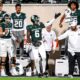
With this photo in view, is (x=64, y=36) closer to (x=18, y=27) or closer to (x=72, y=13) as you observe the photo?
(x=72, y=13)

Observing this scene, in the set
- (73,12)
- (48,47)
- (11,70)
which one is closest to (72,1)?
(73,12)

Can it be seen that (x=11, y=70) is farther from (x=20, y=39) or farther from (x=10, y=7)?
(x=10, y=7)

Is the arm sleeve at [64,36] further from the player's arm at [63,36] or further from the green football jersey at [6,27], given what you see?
the green football jersey at [6,27]

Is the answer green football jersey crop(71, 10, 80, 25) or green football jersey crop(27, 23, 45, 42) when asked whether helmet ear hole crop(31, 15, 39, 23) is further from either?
green football jersey crop(71, 10, 80, 25)

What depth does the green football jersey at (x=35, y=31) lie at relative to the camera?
14.4 meters

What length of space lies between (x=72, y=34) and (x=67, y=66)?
3.31 feet

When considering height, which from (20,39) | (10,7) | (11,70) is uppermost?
(10,7)

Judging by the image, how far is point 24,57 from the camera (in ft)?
48.1

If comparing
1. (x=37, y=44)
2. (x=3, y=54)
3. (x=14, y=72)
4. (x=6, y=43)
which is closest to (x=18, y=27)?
(x=6, y=43)

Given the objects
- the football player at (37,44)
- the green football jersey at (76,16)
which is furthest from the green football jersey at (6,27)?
the green football jersey at (76,16)

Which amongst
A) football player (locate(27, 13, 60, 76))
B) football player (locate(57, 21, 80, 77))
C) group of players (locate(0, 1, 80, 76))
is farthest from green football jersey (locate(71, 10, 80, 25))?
football player (locate(27, 13, 60, 76))

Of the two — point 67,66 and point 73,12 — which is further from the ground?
point 73,12

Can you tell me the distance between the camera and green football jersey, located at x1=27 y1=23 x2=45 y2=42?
565 inches

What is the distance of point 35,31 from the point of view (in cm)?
1441
